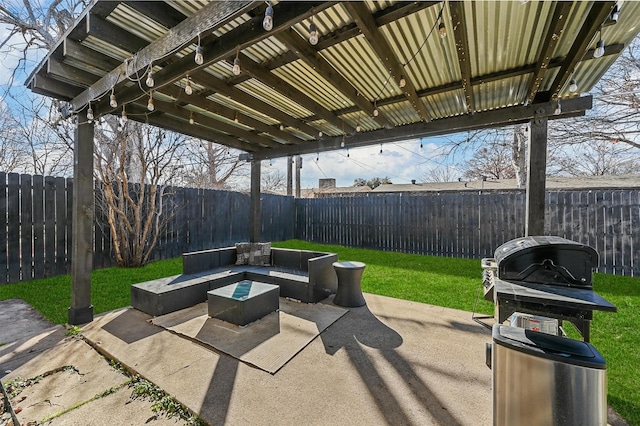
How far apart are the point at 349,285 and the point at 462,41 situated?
3034 millimetres

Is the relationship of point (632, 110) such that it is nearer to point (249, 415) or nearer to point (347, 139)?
point (347, 139)

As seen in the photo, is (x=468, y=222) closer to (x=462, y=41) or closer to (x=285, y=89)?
(x=462, y=41)

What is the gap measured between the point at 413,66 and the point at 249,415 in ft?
10.9

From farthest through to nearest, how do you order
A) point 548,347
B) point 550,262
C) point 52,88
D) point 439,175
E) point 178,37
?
point 439,175 → point 52,88 → point 178,37 → point 550,262 → point 548,347

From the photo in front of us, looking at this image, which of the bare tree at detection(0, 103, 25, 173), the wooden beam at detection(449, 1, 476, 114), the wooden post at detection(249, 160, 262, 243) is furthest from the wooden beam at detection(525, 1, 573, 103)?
the bare tree at detection(0, 103, 25, 173)

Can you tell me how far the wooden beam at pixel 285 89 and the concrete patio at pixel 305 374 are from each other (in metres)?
2.75

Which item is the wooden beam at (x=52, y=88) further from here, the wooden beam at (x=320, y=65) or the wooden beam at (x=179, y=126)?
the wooden beam at (x=320, y=65)

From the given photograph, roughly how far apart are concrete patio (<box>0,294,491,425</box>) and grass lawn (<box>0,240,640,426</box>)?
83 centimetres

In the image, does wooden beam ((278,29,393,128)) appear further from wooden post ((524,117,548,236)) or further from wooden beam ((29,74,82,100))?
wooden beam ((29,74,82,100))

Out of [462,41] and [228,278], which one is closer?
[462,41]

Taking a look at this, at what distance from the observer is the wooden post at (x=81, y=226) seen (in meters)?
3.25

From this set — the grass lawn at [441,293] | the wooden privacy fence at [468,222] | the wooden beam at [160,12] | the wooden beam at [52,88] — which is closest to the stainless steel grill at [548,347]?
the grass lawn at [441,293]

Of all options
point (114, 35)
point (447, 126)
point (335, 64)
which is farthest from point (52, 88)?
point (447, 126)

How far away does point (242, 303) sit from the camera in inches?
122
